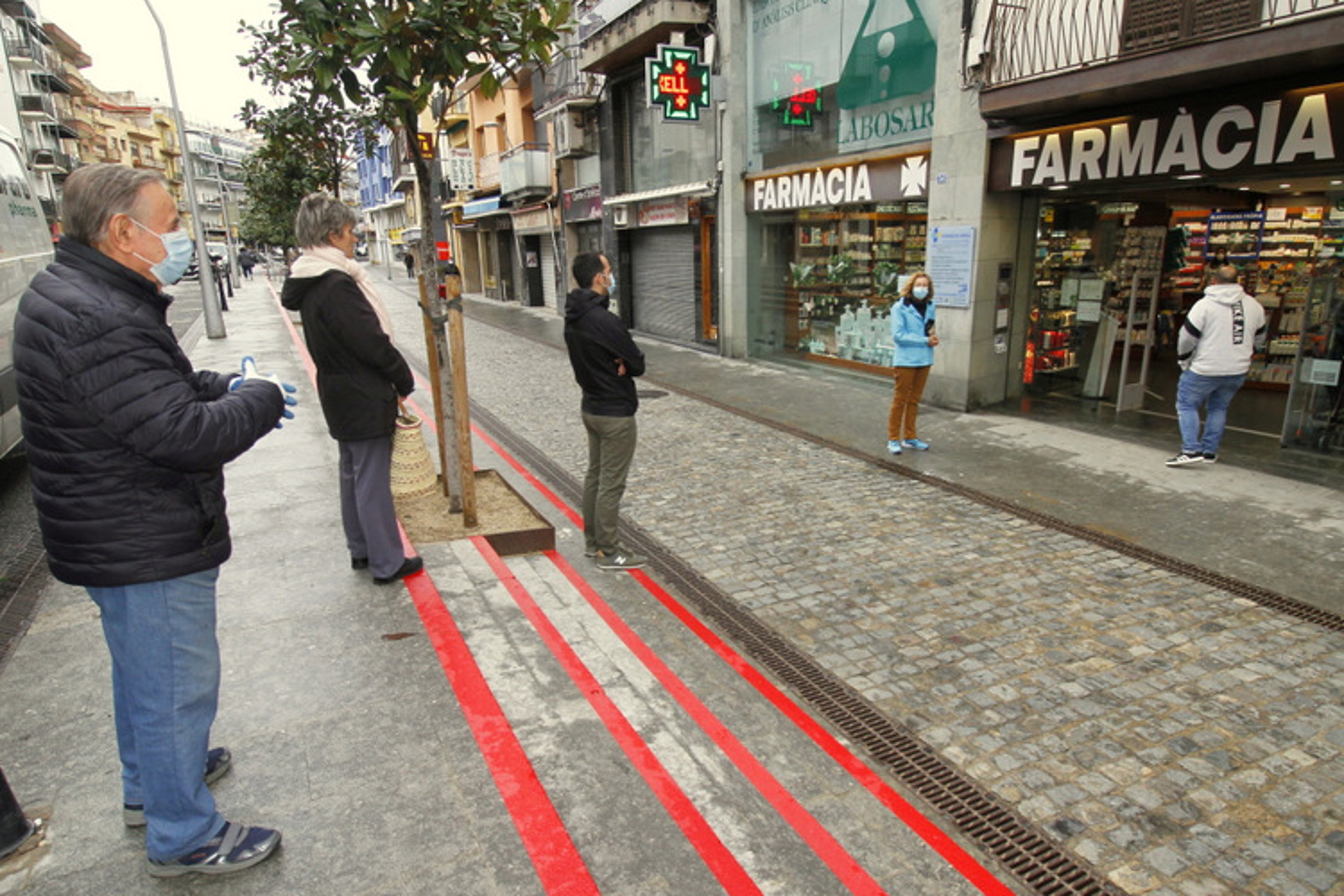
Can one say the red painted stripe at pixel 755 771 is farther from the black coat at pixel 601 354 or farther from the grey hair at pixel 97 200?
the grey hair at pixel 97 200

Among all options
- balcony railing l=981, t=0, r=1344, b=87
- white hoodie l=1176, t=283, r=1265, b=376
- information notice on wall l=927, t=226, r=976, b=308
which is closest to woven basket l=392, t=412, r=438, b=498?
information notice on wall l=927, t=226, r=976, b=308

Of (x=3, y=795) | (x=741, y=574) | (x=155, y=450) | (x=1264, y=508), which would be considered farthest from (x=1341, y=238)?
(x=3, y=795)

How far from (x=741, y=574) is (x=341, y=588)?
2.45 meters

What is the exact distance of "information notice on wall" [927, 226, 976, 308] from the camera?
930cm

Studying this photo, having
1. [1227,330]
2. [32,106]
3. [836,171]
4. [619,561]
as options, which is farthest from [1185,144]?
[32,106]

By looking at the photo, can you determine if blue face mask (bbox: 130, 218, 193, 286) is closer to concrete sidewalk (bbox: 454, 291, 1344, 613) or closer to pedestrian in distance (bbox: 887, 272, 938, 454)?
concrete sidewalk (bbox: 454, 291, 1344, 613)

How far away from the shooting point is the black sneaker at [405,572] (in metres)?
4.35

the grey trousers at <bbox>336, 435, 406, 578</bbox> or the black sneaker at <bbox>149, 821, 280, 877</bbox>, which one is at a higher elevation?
the grey trousers at <bbox>336, 435, 406, 578</bbox>

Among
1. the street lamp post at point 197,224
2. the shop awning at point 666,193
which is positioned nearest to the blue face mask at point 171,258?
the shop awning at point 666,193

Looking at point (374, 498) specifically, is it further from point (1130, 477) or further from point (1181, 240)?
point (1181, 240)

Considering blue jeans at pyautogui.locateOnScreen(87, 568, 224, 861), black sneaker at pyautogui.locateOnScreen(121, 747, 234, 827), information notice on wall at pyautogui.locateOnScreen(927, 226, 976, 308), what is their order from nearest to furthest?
blue jeans at pyautogui.locateOnScreen(87, 568, 224, 861), black sneaker at pyautogui.locateOnScreen(121, 747, 234, 827), information notice on wall at pyautogui.locateOnScreen(927, 226, 976, 308)

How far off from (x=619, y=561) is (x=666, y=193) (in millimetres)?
11837

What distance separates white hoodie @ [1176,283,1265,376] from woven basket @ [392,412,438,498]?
22.6ft

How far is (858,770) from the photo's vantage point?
10.5 feet
